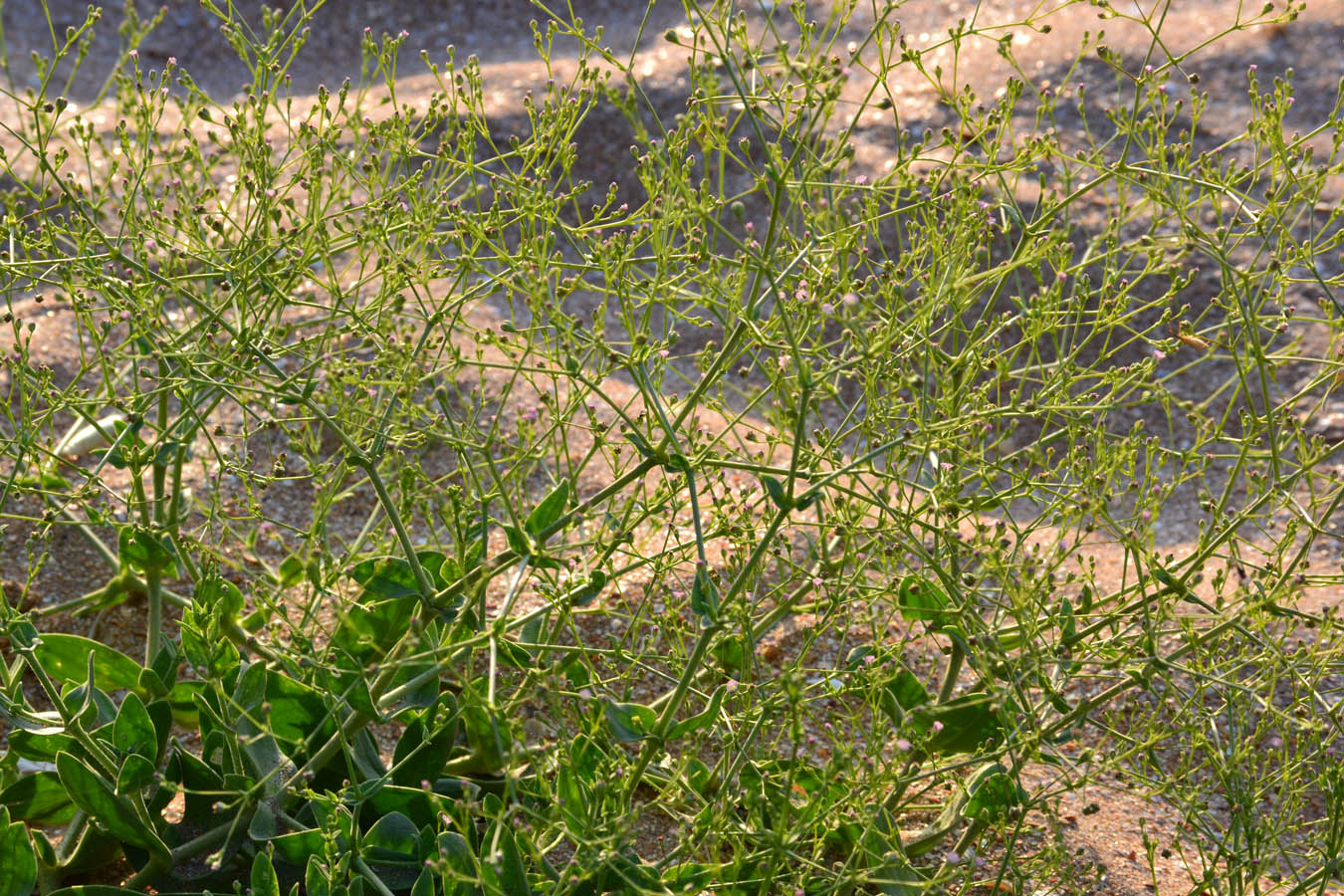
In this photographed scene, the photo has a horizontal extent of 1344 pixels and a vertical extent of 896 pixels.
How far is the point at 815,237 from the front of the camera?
200 centimetres

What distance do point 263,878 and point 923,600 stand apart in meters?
1.37

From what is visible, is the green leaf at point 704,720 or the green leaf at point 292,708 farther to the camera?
the green leaf at point 292,708

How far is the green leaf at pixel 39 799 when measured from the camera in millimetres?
2348

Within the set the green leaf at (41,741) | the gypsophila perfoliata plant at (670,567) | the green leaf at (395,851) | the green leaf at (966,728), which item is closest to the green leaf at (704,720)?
the gypsophila perfoliata plant at (670,567)

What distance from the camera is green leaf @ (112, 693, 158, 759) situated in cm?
234

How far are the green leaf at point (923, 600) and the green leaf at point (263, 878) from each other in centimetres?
107

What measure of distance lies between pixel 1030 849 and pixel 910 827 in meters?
0.24

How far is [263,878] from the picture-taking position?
2.10 meters

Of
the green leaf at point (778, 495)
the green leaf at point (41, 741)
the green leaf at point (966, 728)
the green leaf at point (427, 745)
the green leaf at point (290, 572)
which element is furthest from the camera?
the green leaf at point (290, 572)

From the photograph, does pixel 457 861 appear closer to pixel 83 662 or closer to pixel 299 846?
pixel 299 846

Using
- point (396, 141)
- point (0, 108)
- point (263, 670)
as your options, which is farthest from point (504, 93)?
point (263, 670)

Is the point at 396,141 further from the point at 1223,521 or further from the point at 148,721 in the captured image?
the point at 1223,521

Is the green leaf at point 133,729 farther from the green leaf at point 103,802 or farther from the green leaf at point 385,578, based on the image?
the green leaf at point 385,578

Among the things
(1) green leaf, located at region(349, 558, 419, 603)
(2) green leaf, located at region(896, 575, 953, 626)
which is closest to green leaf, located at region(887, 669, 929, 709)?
(2) green leaf, located at region(896, 575, 953, 626)
